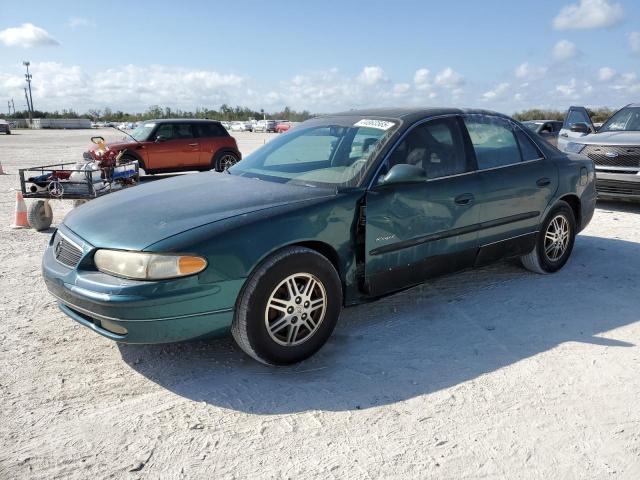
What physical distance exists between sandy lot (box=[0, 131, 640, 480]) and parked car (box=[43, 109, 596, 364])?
0.34m

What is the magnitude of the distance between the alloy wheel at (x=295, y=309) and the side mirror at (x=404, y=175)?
0.87m

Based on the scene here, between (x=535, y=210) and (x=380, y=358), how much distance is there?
91.5 inches

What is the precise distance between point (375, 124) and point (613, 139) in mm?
6360

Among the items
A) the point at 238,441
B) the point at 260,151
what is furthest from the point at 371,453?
the point at 260,151

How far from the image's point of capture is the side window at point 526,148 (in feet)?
16.1

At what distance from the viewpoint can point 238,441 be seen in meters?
2.65

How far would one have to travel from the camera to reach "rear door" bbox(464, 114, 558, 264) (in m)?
4.46

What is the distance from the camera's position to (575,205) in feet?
17.8

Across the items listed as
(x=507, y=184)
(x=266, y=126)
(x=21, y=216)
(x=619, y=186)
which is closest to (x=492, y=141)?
(x=507, y=184)

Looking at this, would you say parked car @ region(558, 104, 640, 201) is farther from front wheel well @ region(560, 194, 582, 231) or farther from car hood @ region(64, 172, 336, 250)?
car hood @ region(64, 172, 336, 250)

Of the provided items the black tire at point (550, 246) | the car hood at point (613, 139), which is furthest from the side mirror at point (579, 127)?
the black tire at point (550, 246)

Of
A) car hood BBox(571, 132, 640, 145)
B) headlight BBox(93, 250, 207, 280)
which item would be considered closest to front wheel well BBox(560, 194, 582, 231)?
car hood BBox(571, 132, 640, 145)

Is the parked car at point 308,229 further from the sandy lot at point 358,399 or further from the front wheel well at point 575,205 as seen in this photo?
the sandy lot at point 358,399

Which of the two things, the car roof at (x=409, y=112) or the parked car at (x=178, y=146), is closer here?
the car roof at (x=409, y=112)
